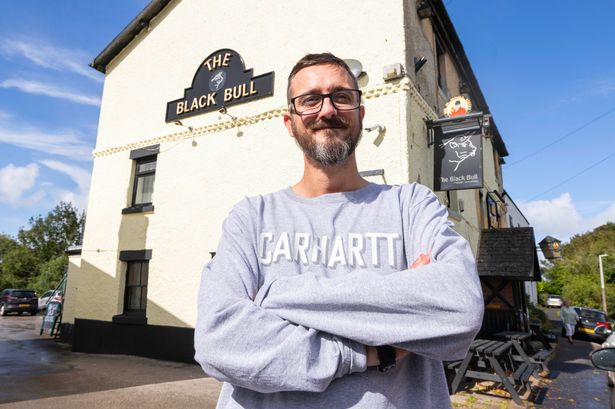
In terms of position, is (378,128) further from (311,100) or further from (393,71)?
(311,100)

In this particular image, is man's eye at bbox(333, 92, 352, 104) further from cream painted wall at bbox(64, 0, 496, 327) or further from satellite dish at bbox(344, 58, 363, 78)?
satellite dish at bbox(344, 58, 363, 78)

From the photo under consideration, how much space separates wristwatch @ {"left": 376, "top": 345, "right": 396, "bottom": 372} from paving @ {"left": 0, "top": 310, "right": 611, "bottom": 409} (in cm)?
513

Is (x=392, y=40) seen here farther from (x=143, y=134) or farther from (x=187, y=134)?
(x=143, y=134)

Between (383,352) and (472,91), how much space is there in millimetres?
13679

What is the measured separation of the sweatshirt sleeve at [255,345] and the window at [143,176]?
31.8ft

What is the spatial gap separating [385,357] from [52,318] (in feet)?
53.9

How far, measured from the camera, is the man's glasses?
1731 millimetres

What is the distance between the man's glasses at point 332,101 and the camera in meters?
1.73

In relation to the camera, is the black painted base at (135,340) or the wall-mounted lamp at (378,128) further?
the black painted base at (135,340)

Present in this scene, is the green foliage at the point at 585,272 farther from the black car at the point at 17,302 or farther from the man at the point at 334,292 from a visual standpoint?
the black car at the point at 17,302

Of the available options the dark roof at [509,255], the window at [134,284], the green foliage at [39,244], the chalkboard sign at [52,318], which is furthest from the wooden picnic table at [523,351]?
the green foliage at [39,244]

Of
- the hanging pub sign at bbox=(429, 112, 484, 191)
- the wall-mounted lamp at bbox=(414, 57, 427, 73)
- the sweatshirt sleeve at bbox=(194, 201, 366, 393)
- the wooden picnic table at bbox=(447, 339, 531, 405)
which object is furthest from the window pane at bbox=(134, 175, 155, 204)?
the sweatshirt sleeve at bbox=(194, 201, 366, 393)

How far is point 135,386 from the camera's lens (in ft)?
21.5

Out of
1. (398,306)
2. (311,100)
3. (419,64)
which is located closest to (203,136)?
(419,64)
